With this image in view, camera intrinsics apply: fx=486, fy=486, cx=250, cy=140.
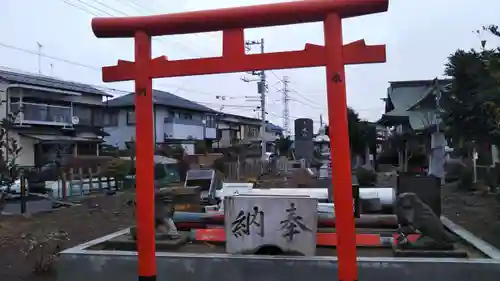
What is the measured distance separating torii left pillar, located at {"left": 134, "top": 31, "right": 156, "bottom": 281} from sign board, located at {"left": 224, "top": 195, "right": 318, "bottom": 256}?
1.87 metres

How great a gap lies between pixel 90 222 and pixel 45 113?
65.3 ft

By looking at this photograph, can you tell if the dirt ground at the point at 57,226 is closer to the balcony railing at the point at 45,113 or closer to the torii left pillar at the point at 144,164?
the torii left pillar at the point at 144,164

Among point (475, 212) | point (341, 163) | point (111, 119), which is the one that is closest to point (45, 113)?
point (111, 119)

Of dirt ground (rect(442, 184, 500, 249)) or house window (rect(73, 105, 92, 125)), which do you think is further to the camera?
house window (rect(73, 105, 92, 125))

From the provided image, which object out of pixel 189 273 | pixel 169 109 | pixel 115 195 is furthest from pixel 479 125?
pixel 169 109

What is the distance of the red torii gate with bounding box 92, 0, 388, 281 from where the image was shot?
355cm

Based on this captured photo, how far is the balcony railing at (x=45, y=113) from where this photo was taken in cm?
2788

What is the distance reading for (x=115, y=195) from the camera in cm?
1944

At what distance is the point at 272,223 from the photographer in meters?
5.63

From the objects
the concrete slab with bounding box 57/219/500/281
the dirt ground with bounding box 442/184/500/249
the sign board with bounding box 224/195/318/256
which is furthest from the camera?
the dirt ground with bounding box 442/184/500/249

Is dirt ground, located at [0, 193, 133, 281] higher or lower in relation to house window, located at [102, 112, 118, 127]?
lower

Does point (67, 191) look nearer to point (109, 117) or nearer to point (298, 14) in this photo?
point (298, 14)

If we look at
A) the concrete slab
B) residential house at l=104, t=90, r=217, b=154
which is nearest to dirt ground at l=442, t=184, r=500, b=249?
the concrete slab

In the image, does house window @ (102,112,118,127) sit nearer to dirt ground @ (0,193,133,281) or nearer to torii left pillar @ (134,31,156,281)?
dirt ground @ (0,193,133,281)
